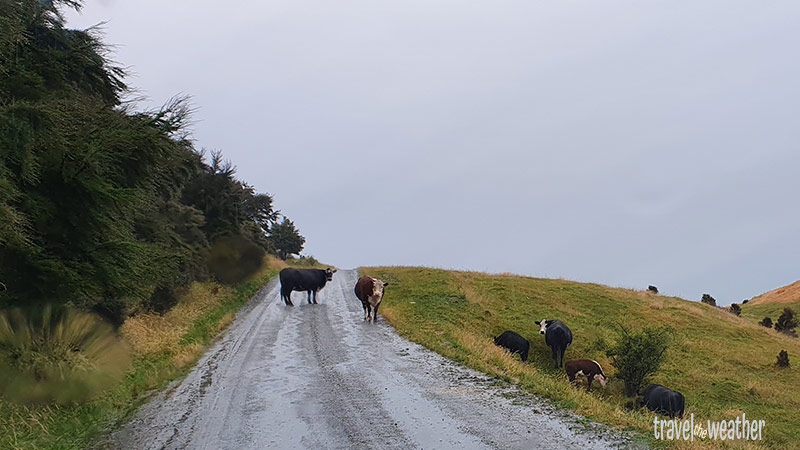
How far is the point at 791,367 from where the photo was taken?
2158cm

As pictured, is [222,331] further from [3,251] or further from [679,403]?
[679,403]

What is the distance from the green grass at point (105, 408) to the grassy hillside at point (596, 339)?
21.0 feet

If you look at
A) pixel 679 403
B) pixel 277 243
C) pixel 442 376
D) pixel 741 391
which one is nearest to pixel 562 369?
pixel 679 403

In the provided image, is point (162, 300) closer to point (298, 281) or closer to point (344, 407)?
point (298, 281)

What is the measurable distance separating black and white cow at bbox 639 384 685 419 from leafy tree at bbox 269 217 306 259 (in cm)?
5828

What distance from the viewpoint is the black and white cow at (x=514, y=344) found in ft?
61.4

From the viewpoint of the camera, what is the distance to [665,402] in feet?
46.3

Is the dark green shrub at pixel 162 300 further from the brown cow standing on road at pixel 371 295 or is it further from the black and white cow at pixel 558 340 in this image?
the black and white cow at pixel 558 340

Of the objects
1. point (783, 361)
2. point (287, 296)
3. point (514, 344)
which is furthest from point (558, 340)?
point (287, 296)

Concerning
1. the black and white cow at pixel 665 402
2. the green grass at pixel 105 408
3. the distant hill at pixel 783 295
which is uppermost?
the distant hill at pixel 783 295

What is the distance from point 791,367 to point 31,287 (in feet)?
87.3

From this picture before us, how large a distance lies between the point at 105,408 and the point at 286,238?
62.3m

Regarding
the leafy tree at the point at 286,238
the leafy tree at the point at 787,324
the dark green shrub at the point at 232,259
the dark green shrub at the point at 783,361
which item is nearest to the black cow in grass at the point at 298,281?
the dark green shrub at the point at 232,259

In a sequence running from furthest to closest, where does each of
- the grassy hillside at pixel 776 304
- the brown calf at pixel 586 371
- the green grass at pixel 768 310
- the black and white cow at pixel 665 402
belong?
the grassy hillside at pixel 776 304 → the green grass at pixel 768 310 → the brown calf at pixel 586 371 → the black and white cow at pixel 665 402
